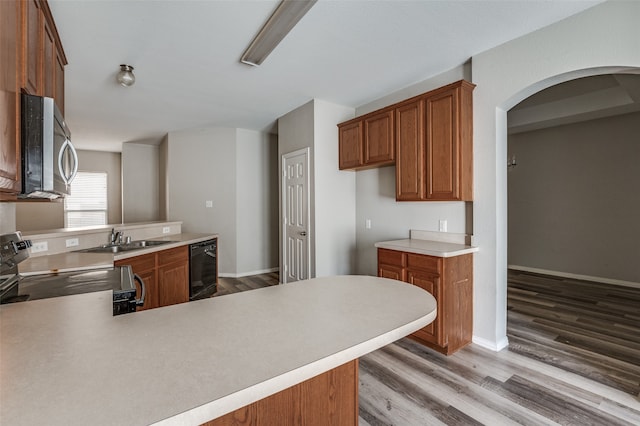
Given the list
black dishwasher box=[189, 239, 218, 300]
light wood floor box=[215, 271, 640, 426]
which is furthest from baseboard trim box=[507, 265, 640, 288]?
black dishwasher box=[189, 239, 218, 300]

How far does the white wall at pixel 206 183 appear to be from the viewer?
17.6 feet

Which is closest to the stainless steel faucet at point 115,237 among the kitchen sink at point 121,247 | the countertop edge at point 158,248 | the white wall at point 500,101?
the kitchen sink at point 121,247

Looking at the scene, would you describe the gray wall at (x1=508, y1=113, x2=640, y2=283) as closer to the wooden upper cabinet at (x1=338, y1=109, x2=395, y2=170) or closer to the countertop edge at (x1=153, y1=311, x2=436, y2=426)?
the wooden upper cabinet at (x1=338, y1=109, x2=395, y2=170)

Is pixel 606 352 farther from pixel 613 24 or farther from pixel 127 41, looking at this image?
pixel 127 41

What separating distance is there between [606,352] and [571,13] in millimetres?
2700

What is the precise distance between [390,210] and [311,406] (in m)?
2.83

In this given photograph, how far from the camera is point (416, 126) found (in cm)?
296

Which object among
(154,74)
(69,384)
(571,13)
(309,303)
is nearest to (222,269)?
(154,74)

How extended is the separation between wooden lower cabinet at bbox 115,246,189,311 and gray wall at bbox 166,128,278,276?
175 centimetres

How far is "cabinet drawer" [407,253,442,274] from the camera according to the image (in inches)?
98.5

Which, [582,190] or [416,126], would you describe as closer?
[416,126]

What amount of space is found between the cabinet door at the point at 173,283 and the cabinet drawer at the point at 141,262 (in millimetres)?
158

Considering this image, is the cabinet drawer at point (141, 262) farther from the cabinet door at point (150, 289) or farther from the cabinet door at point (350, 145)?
the cabinet door at point (350, 145)

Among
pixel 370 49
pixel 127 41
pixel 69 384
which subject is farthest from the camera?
pixel 370 49
